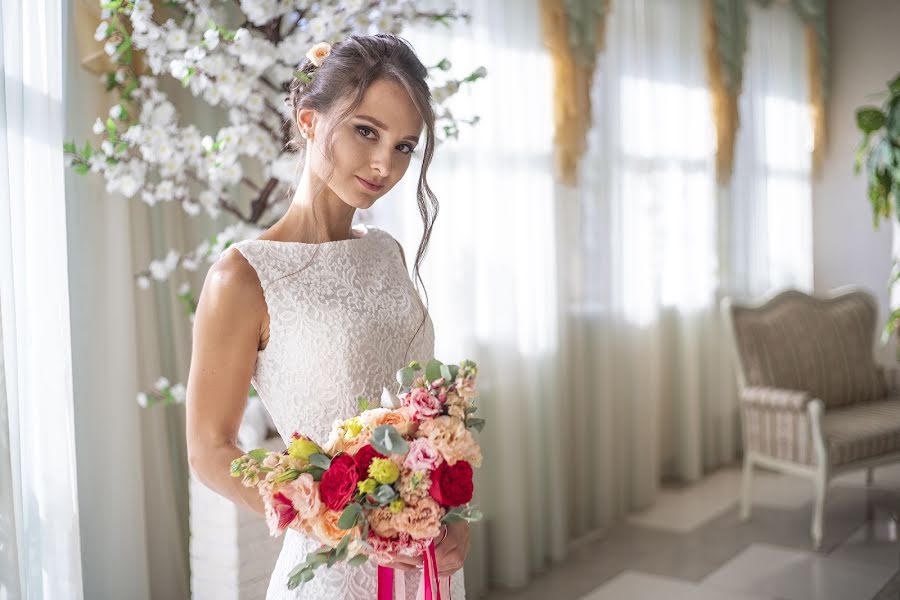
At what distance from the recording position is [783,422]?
416 centimetres

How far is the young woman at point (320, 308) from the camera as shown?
1.29m

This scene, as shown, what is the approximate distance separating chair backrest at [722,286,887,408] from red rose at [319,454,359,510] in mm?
3658

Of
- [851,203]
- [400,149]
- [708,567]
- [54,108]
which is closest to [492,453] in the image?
[708,567]

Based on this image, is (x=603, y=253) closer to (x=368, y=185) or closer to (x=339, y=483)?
(x=368, y=185)

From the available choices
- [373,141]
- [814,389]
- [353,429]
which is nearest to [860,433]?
[814,389]

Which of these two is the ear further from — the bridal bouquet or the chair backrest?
the chair backrest

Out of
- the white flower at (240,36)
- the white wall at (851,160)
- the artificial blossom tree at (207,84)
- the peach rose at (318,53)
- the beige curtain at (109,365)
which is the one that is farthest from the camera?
the white wall at (851,160)

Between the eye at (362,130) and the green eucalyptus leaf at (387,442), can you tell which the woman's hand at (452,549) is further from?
the eye at (362,130)

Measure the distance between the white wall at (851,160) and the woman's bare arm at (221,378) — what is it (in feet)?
19.7

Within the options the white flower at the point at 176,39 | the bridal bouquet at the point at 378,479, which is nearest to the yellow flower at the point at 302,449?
the bridal bouquet at the point at 378,479

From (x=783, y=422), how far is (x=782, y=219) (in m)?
2.39

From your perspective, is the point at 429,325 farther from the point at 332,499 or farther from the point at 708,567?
the point at 708,567

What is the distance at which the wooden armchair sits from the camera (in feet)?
13.3

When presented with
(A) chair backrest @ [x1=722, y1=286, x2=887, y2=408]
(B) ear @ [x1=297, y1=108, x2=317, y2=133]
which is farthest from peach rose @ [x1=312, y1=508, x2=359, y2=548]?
(A) chair backrest @ [x1=722, y1=286, x2=887, y2=408]
